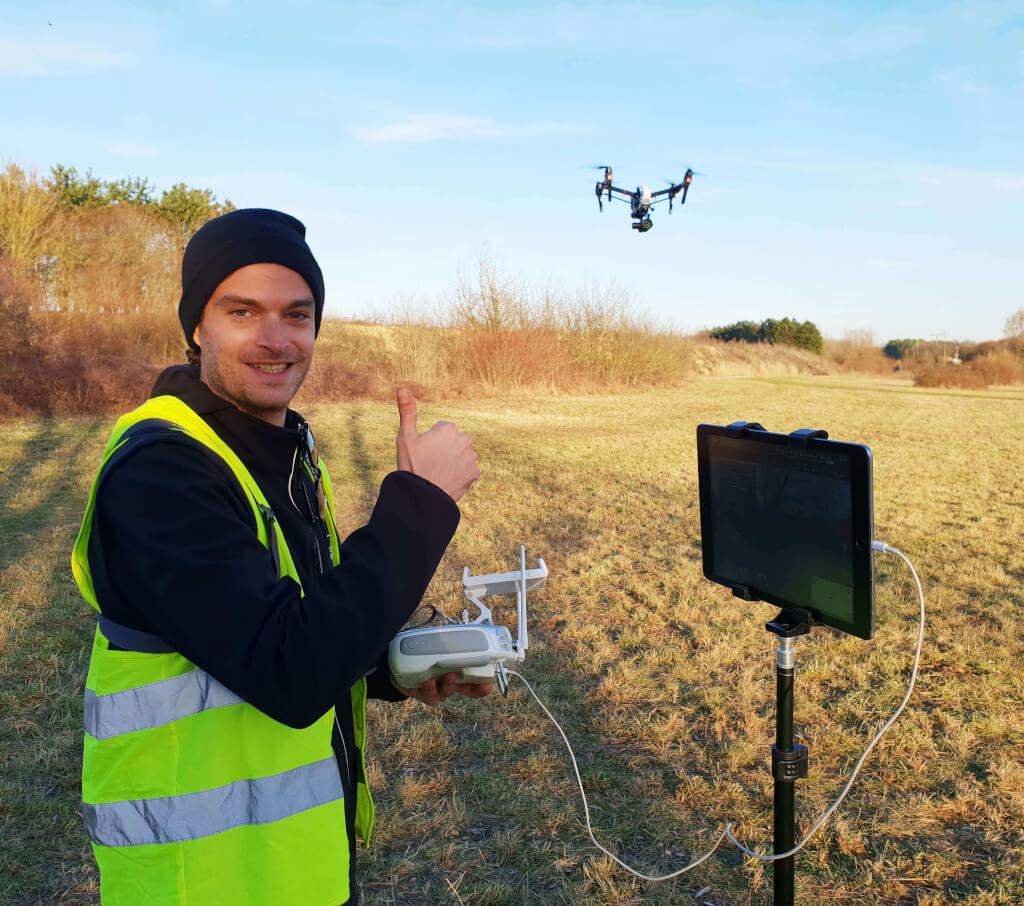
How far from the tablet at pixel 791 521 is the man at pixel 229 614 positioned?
792mm

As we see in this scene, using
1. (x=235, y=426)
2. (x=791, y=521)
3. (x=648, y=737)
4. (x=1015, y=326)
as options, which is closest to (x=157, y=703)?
(x=235, y=426)

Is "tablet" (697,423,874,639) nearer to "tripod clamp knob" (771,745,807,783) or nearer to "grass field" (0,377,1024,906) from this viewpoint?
"tripod clamp knob" (771,745,807,783)

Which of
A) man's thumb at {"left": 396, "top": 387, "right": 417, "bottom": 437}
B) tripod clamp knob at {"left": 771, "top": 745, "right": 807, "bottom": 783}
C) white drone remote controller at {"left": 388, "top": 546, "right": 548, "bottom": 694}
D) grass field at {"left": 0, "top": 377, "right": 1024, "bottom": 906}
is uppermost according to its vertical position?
man's thumb at {"left": 396, "top": 387, "right": 417, "bottom": 437}

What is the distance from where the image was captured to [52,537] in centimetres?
713

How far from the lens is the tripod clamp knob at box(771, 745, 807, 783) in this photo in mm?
1893

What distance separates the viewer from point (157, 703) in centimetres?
113

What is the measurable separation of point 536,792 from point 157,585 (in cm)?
269

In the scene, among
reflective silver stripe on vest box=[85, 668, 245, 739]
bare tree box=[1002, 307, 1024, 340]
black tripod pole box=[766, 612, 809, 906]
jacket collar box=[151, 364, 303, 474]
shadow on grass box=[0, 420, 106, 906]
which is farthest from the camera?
bare tree box=[1002, 307, 1024, 340]

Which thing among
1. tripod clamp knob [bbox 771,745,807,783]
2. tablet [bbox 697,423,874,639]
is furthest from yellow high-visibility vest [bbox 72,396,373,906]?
tripod clamp knob [bbox 771,745,807,783]

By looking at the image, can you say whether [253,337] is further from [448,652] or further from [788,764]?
[788,764]

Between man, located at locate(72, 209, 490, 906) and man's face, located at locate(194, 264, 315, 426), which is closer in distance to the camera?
man, located at locate(72, 209, 490, 906)

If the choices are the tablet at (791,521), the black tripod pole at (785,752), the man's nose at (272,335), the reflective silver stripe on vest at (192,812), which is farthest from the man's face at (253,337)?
the black tripod pole at (785,752)

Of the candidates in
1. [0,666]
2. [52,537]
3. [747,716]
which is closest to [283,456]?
[747,716]

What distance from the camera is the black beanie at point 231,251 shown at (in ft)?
4.41
